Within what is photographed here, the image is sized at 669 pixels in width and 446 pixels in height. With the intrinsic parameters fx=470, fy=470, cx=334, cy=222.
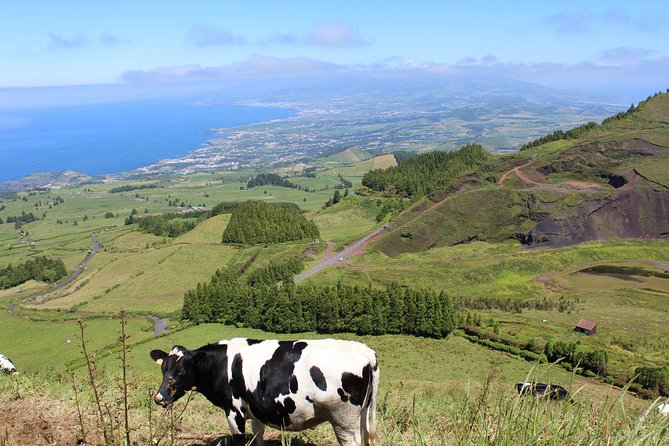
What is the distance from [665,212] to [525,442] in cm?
6899

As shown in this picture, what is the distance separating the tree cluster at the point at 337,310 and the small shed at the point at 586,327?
8.80 m

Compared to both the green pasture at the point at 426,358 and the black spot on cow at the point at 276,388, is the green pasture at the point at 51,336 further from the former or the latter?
the black spot on cow at the point at 276,388

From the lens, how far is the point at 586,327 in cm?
3256

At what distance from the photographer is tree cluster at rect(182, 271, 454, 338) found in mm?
36688

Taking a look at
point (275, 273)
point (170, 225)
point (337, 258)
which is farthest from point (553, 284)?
point (170, 225)

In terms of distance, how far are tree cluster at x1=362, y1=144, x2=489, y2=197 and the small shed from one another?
5069 cm

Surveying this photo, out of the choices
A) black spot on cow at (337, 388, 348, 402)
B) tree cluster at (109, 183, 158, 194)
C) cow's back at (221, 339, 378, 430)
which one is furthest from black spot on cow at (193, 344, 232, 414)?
tree cluster at (109, 183, 158, 194)

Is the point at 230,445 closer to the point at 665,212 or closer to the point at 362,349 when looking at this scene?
the point at 362,349

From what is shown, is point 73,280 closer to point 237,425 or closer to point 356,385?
point 237,425

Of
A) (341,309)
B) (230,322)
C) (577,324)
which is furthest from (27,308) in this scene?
(577,324)

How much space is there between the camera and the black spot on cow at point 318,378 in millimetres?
6672

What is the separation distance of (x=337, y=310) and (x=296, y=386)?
3165 cm

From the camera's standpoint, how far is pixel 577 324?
33.6 meters

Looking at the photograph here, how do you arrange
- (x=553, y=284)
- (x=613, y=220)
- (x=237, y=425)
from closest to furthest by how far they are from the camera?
(x=237, y=425)
(x=553, y=284)
(x=613, y=220)
